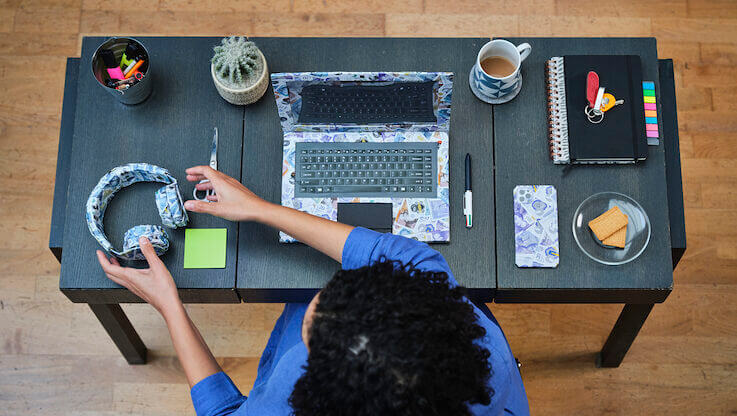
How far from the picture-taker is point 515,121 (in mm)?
1501

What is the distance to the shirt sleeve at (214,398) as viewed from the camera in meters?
1.26

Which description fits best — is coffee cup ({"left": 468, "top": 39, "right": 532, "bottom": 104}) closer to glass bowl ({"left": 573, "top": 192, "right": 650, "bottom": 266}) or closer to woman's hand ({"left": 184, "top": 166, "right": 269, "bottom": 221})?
glass bowl ({"left": 573, "top": 192, "right": 650, "bottom": 266})

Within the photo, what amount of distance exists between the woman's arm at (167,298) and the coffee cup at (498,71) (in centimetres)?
87

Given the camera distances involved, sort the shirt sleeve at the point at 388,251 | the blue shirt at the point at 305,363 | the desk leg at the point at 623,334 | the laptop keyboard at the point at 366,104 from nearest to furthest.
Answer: the blue shirt at the point at 305,363 → the shirt sleeve at the point at 388,251 → the laptop keyboard at the point at 366,104 → the desk leg at the point at 623,334

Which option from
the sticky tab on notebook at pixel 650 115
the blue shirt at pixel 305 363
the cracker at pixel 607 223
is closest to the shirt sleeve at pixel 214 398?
the blue shirt at pixel 305 363

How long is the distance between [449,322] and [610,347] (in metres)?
1.22

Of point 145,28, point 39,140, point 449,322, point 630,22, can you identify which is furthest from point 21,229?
point 630,22

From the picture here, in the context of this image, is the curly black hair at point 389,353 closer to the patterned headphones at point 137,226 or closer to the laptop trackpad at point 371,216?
the laptop trackpad at point 371,216

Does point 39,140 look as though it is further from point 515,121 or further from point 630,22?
point 630,22

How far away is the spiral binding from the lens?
145cm

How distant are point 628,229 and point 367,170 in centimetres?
64

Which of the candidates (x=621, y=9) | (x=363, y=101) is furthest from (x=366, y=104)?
(x=621, y=9)

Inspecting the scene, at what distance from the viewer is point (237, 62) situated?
55.1 inches

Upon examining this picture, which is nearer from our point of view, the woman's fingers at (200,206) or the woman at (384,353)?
the woman at (384,353)
